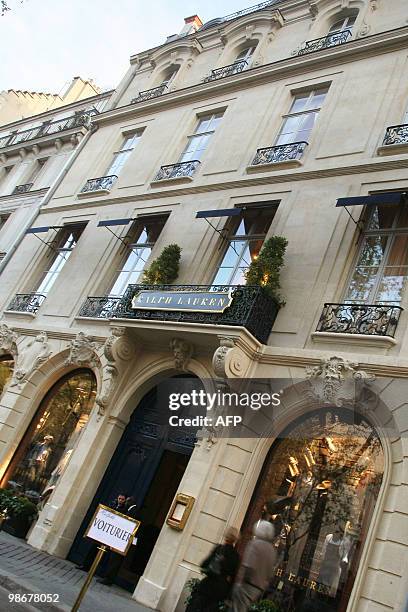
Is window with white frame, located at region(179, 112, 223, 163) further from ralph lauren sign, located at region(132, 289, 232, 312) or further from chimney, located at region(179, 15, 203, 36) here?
chimney, located at region(179, 15, 203, 36)

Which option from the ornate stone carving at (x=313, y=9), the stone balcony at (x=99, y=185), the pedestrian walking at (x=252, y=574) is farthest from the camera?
the stone balcony at (x=99, y=185)

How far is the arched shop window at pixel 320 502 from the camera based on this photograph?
6855 mm

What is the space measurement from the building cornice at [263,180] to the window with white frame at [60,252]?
769mm

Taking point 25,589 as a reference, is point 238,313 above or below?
above

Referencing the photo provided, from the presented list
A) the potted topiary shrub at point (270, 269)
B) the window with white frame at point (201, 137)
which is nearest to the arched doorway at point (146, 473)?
the potted topiary shrub at point (270, 269)

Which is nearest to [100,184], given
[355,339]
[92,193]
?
[92,193]

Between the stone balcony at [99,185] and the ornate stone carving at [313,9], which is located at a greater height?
→ the ornate stone carving at [313,9]

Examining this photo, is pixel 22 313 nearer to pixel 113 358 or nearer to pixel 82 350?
pixel 82 350

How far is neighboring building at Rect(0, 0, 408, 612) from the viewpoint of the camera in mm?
7434

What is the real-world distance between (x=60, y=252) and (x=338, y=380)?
10145 mm

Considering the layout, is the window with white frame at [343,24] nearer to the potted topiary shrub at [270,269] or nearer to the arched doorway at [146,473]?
the potted topiary shrub at [270,269]

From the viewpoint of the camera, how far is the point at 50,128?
2070 cm

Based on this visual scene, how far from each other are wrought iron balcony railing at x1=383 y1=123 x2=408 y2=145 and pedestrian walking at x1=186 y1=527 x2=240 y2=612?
25.4ft

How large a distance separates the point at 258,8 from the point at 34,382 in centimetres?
1348
